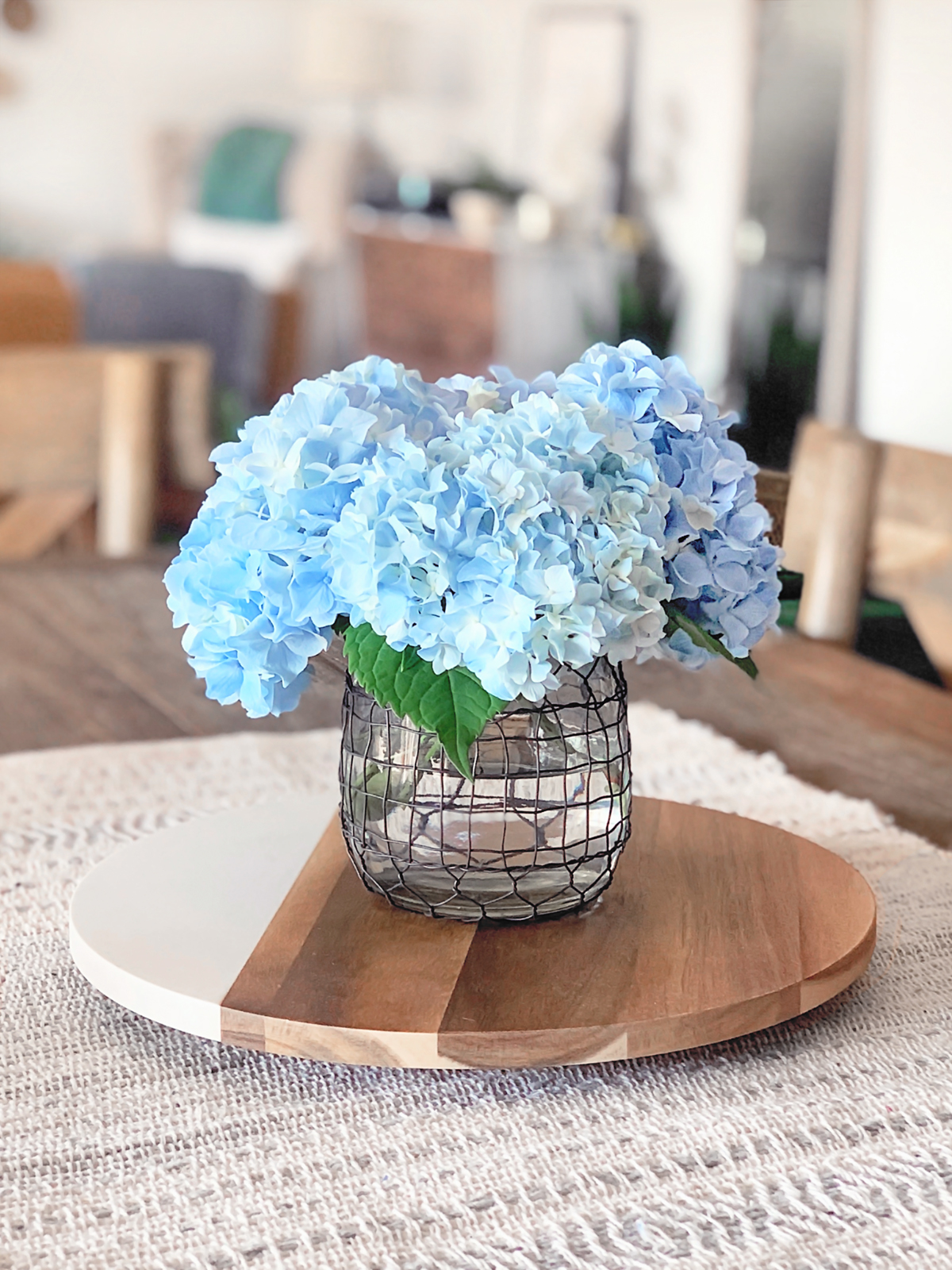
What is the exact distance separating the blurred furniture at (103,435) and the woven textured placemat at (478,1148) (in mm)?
996

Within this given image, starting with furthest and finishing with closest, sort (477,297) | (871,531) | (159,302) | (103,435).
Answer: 1. (477,297)
2. (159,302)
3. (103,435)
4. (871,531)

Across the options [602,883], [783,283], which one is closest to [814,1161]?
[602,883]

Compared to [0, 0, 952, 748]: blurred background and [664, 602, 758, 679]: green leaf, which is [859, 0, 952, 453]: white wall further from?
[664, 602, 758, 679]: green leaf

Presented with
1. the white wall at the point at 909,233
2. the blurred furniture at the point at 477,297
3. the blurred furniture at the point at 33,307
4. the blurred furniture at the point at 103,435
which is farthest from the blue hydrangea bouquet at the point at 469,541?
the blurred furniture at the point at 477,297

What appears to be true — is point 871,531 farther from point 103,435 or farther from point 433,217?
point 433,217

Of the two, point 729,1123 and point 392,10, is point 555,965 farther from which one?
point 392,10

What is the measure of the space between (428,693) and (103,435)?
1175mm

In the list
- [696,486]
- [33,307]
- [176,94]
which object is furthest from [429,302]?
[696,486]

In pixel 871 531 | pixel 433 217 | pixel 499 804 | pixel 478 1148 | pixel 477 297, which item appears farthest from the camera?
pixel 433 217

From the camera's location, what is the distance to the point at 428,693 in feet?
1.91

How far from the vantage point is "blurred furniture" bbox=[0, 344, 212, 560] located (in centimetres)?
159

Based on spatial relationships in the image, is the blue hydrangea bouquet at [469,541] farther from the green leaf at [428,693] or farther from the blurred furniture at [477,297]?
the blurred furniture at [477,297]

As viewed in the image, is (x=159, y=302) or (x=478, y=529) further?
(x=159, y=302)

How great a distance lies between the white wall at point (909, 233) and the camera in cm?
187
